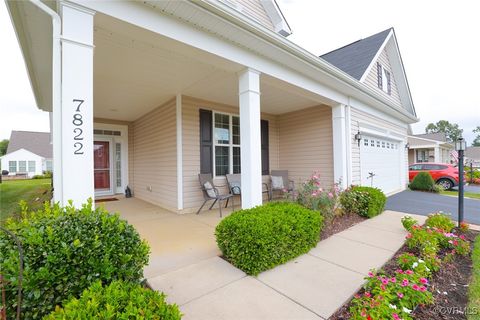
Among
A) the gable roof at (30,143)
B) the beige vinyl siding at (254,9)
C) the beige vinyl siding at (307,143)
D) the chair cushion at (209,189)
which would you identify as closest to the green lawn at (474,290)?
the beige vinyl siding at (307,143)

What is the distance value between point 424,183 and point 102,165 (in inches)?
492

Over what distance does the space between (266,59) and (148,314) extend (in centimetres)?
354

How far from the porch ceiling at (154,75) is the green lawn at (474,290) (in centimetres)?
357

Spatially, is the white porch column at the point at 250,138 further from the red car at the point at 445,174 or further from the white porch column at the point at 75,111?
the red car at the point at 445,174

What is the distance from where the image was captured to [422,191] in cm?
879

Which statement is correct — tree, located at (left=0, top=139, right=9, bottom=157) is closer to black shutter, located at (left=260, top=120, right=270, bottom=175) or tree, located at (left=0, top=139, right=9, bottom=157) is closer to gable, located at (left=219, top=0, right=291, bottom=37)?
black shutter, located at (left=260, top=120, right=270, bottom=175)

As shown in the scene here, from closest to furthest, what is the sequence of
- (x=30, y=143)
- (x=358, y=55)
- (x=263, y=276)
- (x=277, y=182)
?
(x=263, y=276) < (x=277, y=182) < (x=358, y=55) < (x=30, y=143)

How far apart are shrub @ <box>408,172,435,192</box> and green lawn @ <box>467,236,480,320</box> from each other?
23.5 feet

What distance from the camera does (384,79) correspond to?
8.19 meters

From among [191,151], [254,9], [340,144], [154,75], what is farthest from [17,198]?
[340,144]

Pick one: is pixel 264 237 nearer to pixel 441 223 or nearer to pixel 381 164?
pixel 441 223

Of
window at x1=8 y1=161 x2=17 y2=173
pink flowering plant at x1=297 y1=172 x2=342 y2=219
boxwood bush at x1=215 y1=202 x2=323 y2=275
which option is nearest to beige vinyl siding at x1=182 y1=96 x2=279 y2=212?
pink flowering plant at x1=297 y1=172 x2=342 y2=219

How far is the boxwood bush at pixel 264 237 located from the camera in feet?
7.82

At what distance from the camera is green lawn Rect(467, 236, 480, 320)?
1854mm
